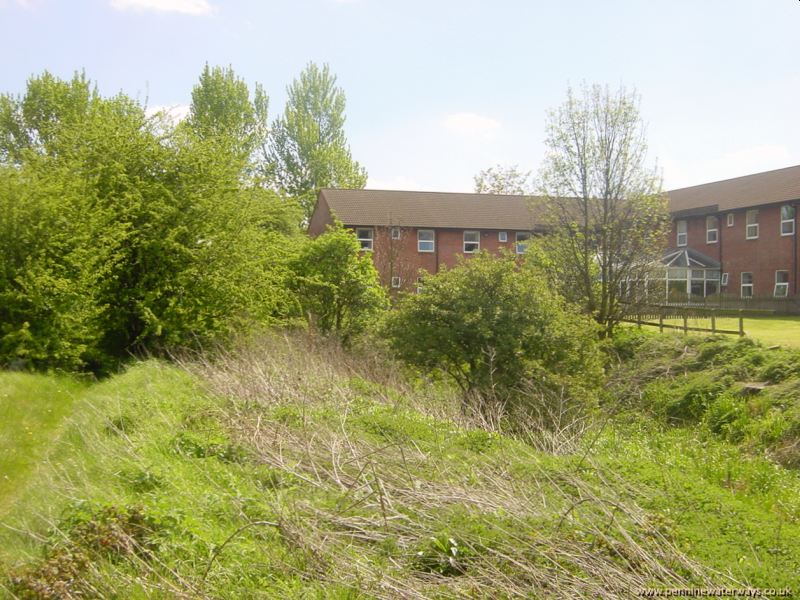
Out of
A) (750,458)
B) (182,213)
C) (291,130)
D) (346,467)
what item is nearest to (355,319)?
(182,213)

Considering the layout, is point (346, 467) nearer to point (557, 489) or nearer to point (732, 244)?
point (557, 489)

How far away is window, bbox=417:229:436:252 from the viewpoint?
4316cm

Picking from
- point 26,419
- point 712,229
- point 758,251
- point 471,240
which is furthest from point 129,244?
point 712,229

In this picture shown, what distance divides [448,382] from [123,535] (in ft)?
36.9

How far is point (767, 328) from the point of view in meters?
26.2

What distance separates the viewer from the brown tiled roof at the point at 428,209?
42.7 metres

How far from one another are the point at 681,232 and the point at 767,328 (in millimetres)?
19528

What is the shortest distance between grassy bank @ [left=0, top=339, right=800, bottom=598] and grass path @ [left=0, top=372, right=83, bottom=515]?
0.37m

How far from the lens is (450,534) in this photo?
5.59m

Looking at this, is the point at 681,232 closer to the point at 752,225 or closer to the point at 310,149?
the point at 752,225

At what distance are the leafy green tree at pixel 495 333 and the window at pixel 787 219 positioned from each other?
2533cm

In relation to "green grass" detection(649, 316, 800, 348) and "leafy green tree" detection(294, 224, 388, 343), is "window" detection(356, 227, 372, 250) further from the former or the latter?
"green grass" detection(649, 316, 800, 348)

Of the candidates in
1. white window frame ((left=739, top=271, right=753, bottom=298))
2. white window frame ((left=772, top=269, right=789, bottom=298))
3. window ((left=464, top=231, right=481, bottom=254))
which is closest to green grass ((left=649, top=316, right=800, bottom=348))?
white window frame ((left=772, top=269, right=789, bottom=298))

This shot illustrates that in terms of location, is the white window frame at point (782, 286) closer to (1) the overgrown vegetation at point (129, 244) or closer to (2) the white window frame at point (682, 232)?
(2) the white window frame at point (682, 232)
